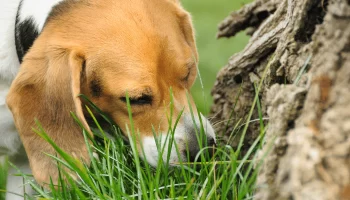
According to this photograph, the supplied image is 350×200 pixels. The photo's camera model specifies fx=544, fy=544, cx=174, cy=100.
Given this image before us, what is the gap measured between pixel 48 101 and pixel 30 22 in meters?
0.56

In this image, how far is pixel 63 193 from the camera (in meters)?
2.51

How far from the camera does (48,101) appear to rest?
114 inches

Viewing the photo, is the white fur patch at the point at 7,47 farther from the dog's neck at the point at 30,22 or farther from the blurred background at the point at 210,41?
the blurred background at the point at 210,41

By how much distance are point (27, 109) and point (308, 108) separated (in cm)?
172

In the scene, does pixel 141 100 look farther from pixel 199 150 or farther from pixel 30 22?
pixel 30 22

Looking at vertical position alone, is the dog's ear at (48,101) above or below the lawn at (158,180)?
above

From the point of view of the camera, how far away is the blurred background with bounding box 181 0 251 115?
5.31 meters

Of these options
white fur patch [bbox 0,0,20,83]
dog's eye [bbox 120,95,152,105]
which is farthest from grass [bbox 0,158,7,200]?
dog's eye [bbox 120,95,152,105]

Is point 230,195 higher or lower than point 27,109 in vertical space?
lower

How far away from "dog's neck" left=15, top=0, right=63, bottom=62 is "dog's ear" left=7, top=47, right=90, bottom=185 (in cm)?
Result: 22

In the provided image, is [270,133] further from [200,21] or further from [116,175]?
[200,21]

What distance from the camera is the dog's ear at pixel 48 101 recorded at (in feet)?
9.30

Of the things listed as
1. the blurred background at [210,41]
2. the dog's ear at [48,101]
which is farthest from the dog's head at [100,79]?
the blurred background at [210,41]

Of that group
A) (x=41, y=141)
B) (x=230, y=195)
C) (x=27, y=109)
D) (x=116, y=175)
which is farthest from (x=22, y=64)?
(x=230, y=195)
